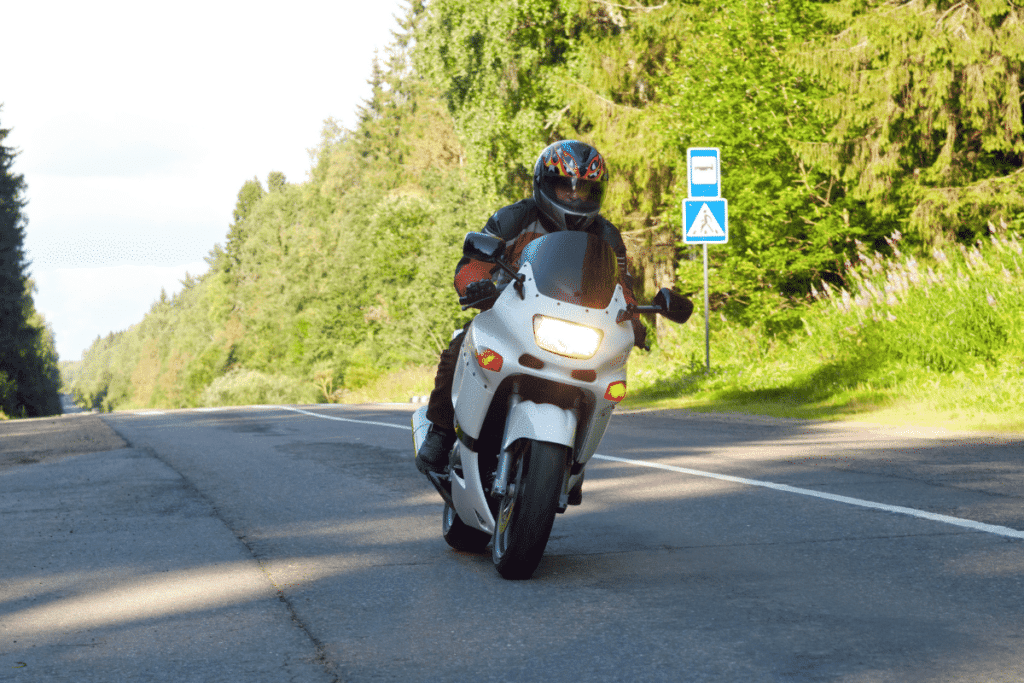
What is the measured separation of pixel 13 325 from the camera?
194ft

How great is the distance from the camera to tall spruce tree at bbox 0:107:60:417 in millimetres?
56375

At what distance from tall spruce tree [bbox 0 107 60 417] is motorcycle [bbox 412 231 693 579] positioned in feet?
182

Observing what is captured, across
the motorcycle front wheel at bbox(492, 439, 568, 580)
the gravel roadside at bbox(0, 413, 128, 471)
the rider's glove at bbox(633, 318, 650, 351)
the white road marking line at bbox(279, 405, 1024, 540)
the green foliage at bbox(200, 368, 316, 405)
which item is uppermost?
the rider's glove at bbox(633, 318, 650, 351)

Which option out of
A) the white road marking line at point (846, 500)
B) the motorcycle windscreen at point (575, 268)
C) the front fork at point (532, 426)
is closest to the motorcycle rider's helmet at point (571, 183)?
the motorcycle windscreen at point (575, 268)

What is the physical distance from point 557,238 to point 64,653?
2.56 m

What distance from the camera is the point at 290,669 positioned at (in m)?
3.73

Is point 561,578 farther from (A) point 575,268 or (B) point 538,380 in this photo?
(A) point 575,268

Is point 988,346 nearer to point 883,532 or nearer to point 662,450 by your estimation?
point 662,450

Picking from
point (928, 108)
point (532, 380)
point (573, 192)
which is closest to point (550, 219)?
point (573, 192)

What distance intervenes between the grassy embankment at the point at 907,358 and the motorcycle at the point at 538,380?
7.22 m

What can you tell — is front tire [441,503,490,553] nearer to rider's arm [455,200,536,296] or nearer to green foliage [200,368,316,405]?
rider's arm [455,200,536,296]

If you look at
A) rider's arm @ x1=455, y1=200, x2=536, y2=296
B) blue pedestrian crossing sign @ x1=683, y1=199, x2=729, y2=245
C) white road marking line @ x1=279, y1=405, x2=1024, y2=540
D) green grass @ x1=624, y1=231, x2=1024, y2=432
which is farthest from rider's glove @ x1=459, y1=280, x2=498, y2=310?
blue pedestrian crossing sign @ x1=683, y1=199, x2=729, y2=245

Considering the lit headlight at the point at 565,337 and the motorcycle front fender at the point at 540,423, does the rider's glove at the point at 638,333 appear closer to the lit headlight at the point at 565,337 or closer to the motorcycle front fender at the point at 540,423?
the lit headlight at the point at 565,337

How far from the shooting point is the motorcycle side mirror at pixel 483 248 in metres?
4.86
